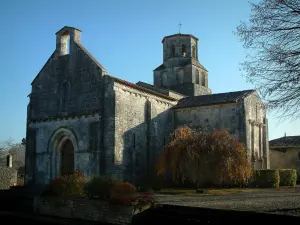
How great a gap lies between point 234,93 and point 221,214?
68.6ft

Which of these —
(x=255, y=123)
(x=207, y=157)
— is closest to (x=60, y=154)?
(x=207, y=157)

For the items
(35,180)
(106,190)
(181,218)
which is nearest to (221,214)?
(181,218)

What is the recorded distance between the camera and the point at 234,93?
28875mm

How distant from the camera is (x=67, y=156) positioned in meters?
26.2

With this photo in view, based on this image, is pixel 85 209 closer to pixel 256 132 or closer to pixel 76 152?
pixel 76 152

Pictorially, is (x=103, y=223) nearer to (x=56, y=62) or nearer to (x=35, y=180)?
(x=35, y=180)

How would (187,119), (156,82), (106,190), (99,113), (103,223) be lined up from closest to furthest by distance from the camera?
(103,223)
(106,190)
(99,113)
(187,119)
(156,82)

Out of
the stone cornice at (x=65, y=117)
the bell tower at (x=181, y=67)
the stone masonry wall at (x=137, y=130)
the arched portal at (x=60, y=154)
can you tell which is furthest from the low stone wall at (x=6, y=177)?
the bell tower at (x=181, y=67)

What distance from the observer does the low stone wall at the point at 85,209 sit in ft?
38.4

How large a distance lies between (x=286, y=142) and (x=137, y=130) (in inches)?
807

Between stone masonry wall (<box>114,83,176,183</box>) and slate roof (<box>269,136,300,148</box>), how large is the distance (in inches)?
604

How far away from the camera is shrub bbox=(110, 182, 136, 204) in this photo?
1184 cm

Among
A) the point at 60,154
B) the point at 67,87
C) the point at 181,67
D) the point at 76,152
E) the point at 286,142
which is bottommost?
the point at 60,154

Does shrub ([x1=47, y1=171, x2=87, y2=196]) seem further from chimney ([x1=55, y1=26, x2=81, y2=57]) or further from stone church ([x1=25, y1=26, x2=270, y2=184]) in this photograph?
chimney ([x1=55, y1=26, x2=81, y2=57])
